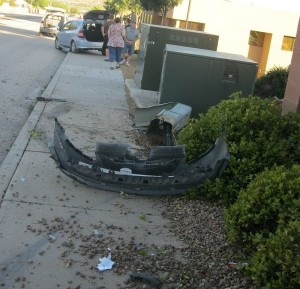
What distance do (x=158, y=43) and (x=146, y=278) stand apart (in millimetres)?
9025

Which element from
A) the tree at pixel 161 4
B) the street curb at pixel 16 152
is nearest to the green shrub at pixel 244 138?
the street curb at pixel 16 152

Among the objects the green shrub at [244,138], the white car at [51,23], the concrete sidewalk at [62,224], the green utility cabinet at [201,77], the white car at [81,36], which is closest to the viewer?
the concrete sidewalk at [62,224]

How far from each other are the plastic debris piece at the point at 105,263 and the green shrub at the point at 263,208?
1.02 m

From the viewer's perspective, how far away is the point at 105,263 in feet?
14.8

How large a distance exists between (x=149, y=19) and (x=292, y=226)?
109 feet

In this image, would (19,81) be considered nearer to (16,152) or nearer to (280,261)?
(16,152)

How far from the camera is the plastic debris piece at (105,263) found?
4.43 metres

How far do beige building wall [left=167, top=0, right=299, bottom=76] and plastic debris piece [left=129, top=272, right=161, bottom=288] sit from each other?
2395cm

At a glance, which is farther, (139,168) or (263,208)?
(139,168)

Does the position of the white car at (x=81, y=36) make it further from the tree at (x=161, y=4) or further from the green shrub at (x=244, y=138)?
the green shrub at (x=244, y=138)

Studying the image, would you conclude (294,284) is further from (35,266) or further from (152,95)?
(152,95)

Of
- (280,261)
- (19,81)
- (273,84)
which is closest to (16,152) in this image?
(280,261)

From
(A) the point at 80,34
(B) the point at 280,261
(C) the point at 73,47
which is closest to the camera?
(B) the point at 280,261

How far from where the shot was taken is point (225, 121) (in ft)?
21.0
